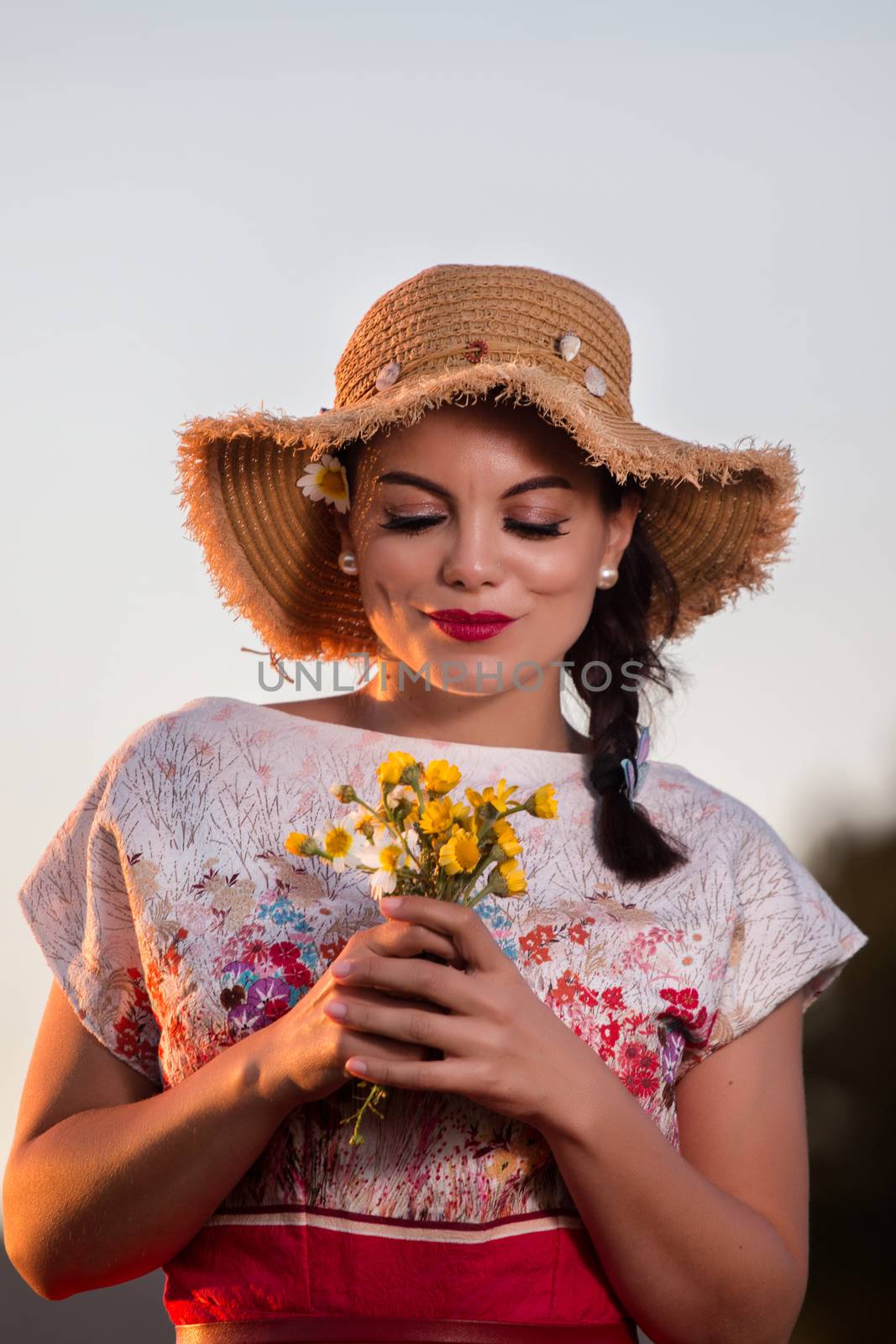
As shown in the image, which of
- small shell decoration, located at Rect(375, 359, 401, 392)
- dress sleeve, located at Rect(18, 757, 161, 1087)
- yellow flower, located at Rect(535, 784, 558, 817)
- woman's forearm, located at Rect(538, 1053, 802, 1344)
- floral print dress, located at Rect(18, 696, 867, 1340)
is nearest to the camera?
yellow flower, located at Rect(535, 784, 558, 817)

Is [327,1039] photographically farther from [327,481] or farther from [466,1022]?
[327,481]

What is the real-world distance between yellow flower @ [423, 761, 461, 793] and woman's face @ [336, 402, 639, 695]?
655mm

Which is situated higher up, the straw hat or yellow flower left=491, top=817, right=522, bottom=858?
the straw hat

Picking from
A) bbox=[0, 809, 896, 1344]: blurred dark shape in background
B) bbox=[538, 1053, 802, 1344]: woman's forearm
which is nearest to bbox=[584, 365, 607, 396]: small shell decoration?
bbox=[538, 1053, 802, 1344]: woman's forearm

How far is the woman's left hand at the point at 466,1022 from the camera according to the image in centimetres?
202

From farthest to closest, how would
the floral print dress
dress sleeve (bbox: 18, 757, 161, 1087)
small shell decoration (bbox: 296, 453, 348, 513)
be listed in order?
small shell decoration (bbox: 296, 453, 348, 513)
dress sleeve (bbox: 18, 757, 161, 1087)
the floral print dress

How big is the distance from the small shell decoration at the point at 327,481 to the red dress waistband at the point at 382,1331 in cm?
137

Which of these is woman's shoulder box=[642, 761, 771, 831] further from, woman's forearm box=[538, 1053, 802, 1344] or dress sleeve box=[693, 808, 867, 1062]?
woman's forearm box=[538, 1053, 802, 1344]

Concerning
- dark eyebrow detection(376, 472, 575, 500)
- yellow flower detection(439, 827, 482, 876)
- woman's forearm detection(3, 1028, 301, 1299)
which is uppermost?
dark eyebrow detection(376, 472, 575, 500)

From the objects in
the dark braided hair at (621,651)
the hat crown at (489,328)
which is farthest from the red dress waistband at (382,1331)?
the hat crown at (489,328)

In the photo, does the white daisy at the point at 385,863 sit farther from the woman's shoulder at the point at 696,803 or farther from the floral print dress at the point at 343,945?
the woman's shoulder at the point at 696,803

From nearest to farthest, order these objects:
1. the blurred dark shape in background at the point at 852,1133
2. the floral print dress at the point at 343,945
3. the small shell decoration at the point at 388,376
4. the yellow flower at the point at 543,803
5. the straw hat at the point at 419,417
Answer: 1. the yellow flower at the point at 543,803
2. the floral print dress at the point at 343,945
3. the straw hat at the point at 419,417
4. the small shell decoration at the point at 388,376
5. the blurred dark shape in background at the point at 852,1133

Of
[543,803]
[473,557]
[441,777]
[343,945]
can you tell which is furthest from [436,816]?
[473,557]

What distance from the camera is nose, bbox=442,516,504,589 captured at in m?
2.57
